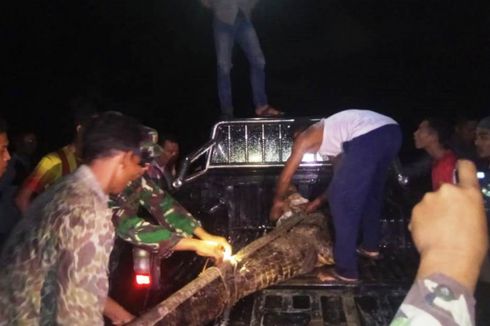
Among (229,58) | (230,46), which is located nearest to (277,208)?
(229,58)

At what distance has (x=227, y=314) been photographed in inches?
145

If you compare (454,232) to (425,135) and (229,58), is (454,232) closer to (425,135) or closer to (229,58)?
(425,135)

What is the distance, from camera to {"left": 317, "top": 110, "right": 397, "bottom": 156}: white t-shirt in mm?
4637

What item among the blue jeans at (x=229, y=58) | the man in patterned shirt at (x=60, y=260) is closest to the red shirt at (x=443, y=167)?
the blue jeans at (x=229, y=58)

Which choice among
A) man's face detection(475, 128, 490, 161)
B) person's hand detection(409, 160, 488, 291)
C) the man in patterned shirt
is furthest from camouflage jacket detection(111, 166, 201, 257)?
person's hand detection(409, 160, 488, 291)

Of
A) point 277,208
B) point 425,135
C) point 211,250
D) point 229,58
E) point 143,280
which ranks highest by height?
point 229,58

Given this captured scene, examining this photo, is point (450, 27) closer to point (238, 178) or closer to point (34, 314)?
point (238, 178)

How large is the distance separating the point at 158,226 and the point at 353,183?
1741 millimetres

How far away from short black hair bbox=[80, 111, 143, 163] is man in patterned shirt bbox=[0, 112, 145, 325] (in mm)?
133

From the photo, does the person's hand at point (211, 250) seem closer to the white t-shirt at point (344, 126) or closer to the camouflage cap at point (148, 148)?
the camouflage cap at point (148, 148)

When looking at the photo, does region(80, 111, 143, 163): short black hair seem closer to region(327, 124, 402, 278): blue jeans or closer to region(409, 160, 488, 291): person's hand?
region(409, 160, 488, 291): person's hand

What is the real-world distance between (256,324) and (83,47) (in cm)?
1281

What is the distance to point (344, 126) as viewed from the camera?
15.4 ft

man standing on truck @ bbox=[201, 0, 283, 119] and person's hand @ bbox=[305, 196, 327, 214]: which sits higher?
man standing on truck @ bbox=[201, 0, 283, 119]
